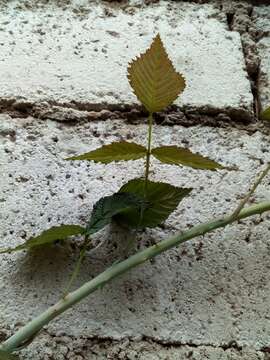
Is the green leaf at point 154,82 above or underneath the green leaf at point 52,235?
above

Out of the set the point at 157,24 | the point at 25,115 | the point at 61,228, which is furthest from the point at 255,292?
the point at 157,24

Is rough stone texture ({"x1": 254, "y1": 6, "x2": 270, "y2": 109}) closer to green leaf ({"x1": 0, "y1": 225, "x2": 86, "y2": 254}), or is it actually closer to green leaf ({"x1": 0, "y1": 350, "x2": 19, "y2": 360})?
green leaf ({"x1": 0, "y1": 225, "x2": 86, "y2": 254})

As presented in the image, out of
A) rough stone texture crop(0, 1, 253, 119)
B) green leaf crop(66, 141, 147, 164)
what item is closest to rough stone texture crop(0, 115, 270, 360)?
rough stone texture crop(0, 1, 253, 119)

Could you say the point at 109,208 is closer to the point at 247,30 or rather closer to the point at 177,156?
the point at 177,156

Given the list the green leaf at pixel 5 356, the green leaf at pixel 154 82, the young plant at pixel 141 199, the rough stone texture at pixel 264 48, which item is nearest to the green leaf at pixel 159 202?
the young plant at pixel 141 199

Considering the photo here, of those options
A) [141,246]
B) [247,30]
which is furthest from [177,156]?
[247,30]

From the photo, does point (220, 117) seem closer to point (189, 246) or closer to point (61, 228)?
point (189, 246)

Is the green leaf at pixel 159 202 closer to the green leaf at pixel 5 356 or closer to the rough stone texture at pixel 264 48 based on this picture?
the green leaf at pixel 5 356
